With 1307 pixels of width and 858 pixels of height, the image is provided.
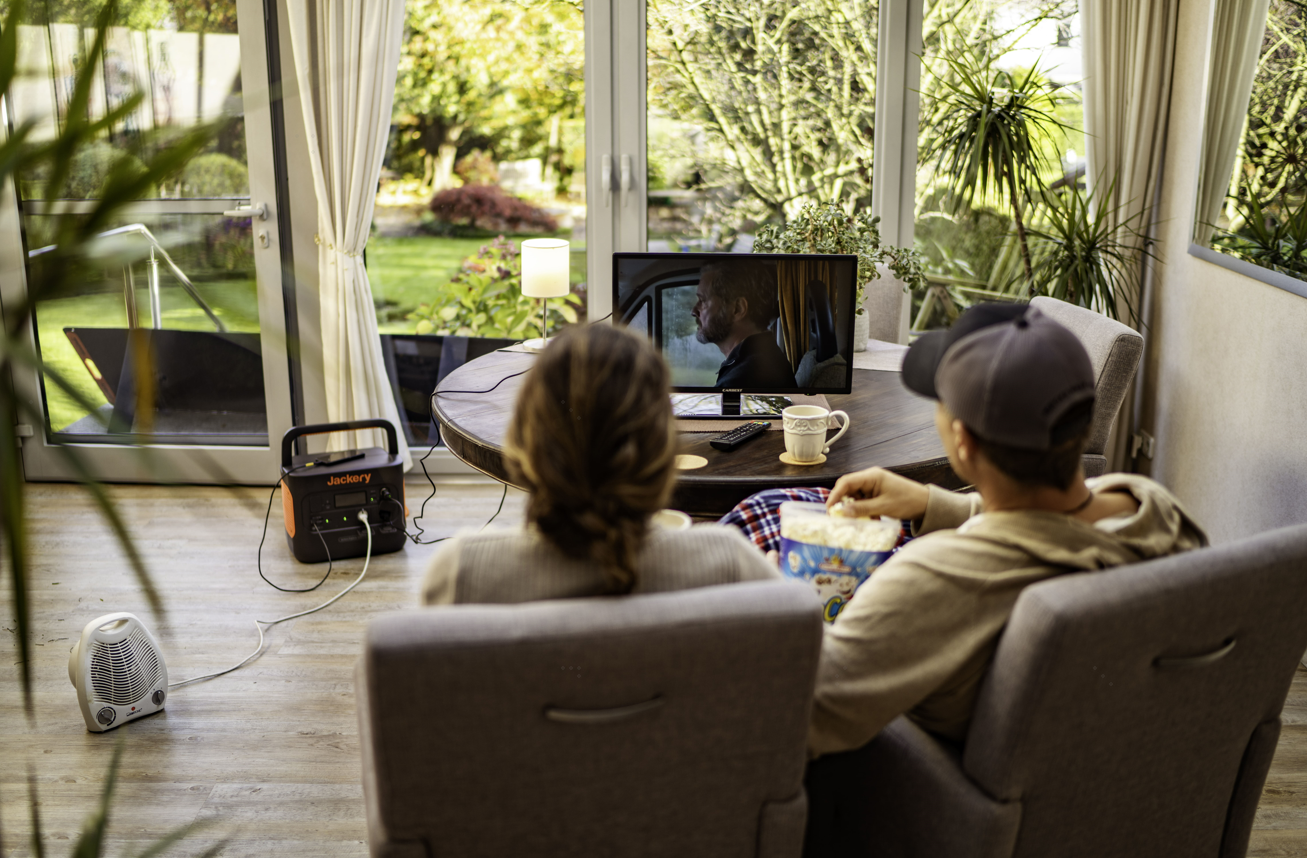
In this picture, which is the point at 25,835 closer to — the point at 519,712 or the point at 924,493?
the point at 519,712

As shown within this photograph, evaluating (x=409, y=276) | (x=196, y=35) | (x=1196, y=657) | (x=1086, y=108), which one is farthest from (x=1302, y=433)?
(x=196, y=35)

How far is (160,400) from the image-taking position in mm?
4090

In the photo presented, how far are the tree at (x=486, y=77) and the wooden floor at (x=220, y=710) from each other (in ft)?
4.47

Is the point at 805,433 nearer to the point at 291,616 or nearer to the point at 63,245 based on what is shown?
the point at 63,245

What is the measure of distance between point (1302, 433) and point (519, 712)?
2.37m

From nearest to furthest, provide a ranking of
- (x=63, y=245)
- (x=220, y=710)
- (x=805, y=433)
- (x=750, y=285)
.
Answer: (x=63, y=245) < (x=805, y=433) < (x=750, y=285) < (x=220, y=710)

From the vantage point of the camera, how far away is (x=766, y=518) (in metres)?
1.65

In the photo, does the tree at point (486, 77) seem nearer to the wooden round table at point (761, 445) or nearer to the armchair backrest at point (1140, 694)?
the wooden round table at point (761, 445)

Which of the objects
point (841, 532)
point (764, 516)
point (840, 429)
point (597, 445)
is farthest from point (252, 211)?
point (597, 445)

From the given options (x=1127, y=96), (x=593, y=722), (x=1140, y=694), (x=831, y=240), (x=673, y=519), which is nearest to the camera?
(x=593, y=722)

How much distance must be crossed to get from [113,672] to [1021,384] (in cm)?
211

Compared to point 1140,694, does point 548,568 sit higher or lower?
higher

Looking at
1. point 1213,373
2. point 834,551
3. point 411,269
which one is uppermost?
point 411,269

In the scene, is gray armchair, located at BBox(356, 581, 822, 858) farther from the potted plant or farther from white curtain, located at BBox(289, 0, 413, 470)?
white curtain, located at BBox(289, 0, 413, 470)
